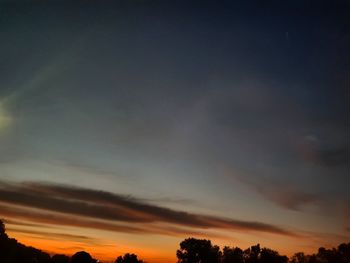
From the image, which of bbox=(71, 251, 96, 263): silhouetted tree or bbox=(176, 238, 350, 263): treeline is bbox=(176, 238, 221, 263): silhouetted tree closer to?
bbox=(176, 238, 350, 263): treeline

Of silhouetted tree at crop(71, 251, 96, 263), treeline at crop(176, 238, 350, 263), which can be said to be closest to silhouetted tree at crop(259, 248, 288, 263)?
treeline at crop(176, 238, 350, 263)

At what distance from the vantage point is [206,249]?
500 ft

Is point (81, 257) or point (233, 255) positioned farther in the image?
point (233, 255)

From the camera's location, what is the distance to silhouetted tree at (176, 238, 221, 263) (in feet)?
481

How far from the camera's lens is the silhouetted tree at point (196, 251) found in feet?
481

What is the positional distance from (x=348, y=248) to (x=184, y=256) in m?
69.6

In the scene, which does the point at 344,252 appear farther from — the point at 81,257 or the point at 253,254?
the point at 81,257

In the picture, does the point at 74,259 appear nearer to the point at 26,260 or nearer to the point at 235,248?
the point at 26,260

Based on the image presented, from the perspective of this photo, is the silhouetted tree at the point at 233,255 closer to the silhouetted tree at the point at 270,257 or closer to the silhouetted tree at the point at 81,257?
the silhouetted tree at the point at 270,257

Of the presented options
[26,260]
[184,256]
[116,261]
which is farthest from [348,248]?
[26,260]

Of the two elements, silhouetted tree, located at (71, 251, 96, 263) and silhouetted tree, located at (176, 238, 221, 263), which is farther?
silhouetted tree, located at (176, 238, 221, 263)

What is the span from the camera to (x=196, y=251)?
148 m

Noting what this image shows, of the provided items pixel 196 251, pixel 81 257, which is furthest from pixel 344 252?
pixel 81 257

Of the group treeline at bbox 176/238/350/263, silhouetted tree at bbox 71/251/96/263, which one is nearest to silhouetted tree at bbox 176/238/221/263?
treeline at bbox 176/238/350/263
